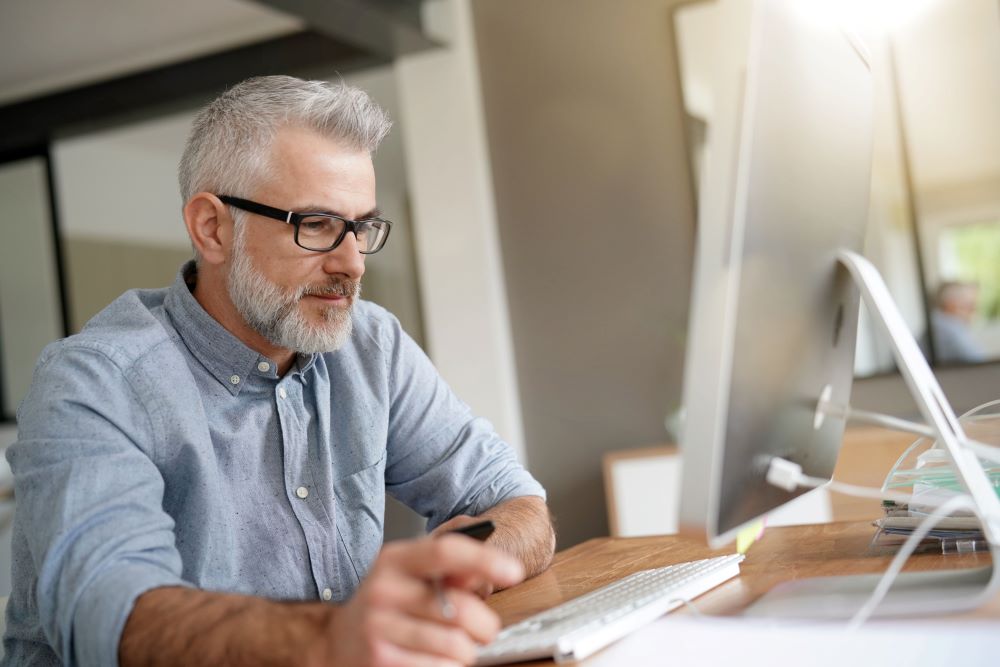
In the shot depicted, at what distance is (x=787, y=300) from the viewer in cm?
96

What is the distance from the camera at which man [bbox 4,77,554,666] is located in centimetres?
101

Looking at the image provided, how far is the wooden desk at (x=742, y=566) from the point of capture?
115cm

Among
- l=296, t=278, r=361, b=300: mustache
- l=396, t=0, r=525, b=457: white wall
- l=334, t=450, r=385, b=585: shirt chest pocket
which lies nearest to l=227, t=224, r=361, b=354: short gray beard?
l=296, t=278, r=361, b=300: mustache

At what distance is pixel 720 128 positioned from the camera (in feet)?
2.79

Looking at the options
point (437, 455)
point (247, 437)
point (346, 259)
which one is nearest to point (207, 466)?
point (247, 437)

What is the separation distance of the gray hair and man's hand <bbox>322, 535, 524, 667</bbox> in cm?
91

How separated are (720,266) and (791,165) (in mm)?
147

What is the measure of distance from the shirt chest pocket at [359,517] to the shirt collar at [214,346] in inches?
9.4

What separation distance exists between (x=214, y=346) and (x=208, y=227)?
9.3 inches

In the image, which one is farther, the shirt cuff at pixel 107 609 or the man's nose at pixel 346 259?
the man's nose at pixel 346 259

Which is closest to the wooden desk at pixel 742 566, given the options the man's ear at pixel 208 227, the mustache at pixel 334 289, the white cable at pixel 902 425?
the white cable at pixel 902 425

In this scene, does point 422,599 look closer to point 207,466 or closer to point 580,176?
point 207,466

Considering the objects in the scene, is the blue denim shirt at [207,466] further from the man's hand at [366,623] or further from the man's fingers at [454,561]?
the man's fingers at [454,561]

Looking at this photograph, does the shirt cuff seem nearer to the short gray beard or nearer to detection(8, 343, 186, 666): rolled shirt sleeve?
detection(8, 343, 186, 666): rolled shirt sleeve
